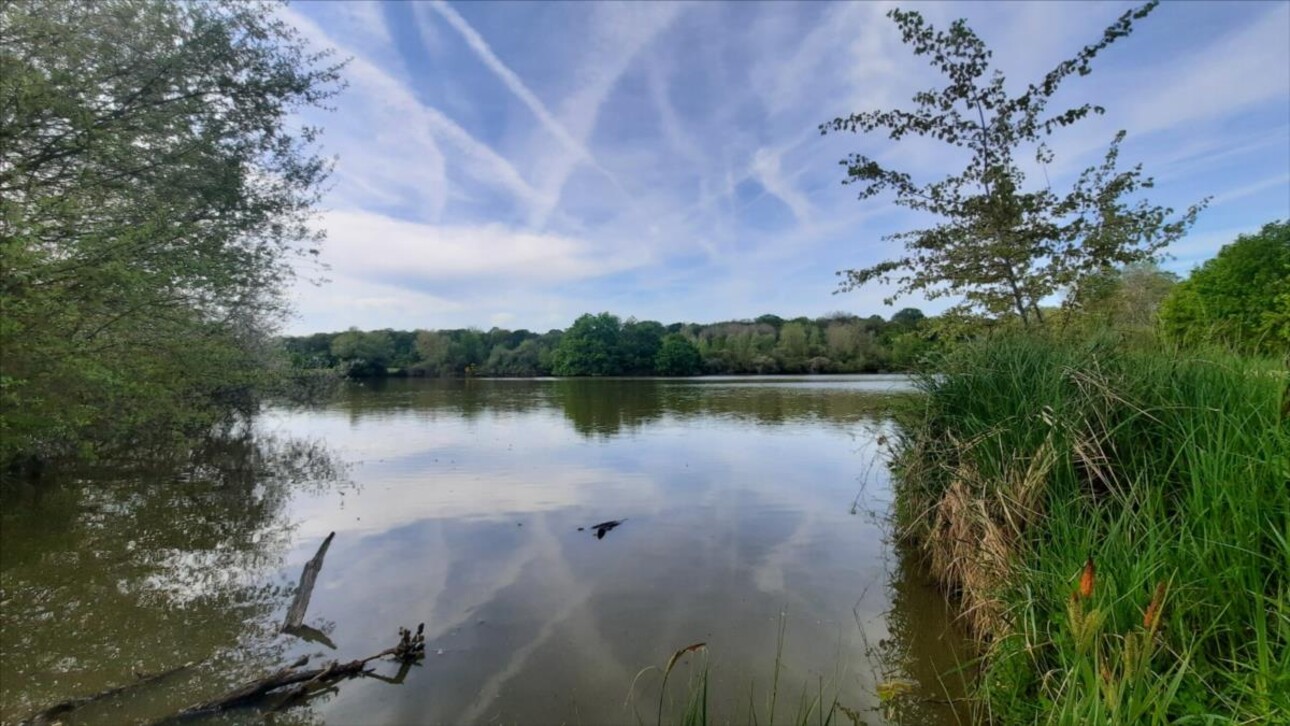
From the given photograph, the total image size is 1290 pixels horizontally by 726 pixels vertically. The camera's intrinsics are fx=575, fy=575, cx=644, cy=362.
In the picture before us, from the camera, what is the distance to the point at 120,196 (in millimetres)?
7234

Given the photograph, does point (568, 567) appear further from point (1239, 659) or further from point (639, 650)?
point (1239, 659)

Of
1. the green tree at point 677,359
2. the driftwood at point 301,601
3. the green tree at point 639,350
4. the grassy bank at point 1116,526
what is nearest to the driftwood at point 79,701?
the driftwood at point 301,601

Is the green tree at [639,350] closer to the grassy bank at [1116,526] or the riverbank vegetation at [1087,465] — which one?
the riverbank vegetation at [1087,465]

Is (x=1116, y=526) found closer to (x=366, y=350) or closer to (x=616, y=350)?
(x=366, y=350)

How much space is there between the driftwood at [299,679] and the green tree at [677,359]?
80.8 m

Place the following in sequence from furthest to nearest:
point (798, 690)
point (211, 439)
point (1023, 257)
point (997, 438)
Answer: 1. point (211, 439)
2. point (1023, 257)
3. point (997, 438)
4. point (798, 690)

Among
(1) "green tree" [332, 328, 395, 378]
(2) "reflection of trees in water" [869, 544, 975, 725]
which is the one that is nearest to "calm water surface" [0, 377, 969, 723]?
(2) "reflection of trees in water" [869, 544, 975, 725]

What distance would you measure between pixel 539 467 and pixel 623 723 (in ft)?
33.7

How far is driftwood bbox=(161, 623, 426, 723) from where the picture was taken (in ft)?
13.7

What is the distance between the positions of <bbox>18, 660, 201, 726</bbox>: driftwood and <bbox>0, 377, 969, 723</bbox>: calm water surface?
63 millimetres

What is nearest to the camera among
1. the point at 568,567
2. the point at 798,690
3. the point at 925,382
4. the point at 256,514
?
the point at 798,690

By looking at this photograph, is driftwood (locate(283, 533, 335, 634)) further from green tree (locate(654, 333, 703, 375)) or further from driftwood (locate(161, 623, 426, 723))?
green tree (locate(654, 333, 703, 375))

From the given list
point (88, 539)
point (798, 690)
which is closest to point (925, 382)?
point (798, 690)

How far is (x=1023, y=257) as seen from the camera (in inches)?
320
